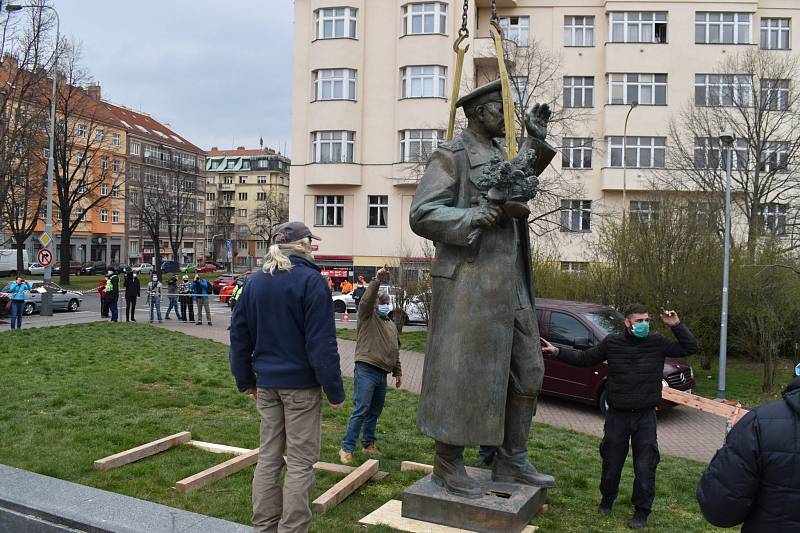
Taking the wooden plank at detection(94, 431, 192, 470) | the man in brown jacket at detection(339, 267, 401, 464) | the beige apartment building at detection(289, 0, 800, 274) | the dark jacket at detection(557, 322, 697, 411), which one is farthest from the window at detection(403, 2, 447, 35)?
the dark jacket at detection(557, 322, 697, 411)

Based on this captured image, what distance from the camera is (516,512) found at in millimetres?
4402

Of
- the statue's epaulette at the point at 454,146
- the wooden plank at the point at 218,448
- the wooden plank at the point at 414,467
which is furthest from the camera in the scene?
the wooden plank at the point at 218,448

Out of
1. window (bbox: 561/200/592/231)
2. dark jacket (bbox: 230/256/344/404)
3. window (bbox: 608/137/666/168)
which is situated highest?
window (bbox: 608/137/666/168)

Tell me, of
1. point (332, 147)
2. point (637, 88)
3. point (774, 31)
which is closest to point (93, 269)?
Answer: point (332, 147)

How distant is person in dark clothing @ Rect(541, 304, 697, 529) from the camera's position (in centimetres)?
536

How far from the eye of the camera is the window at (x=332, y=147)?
38000 millimetres

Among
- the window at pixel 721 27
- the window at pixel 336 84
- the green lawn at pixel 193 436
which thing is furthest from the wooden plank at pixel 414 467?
the window at pixel 721 27

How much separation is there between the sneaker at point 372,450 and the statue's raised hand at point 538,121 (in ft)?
12.6

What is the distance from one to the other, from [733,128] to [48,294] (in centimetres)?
2758

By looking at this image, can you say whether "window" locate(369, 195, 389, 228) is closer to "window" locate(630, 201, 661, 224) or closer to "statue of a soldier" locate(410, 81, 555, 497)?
→ "window" locate(630, 201, 661, 224)

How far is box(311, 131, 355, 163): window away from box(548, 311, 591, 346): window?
26954mm

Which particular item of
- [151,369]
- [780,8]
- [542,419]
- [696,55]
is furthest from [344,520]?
[780,8]

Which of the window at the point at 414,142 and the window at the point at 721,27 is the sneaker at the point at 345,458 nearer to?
the window at the point at 414,142

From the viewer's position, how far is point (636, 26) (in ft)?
122
